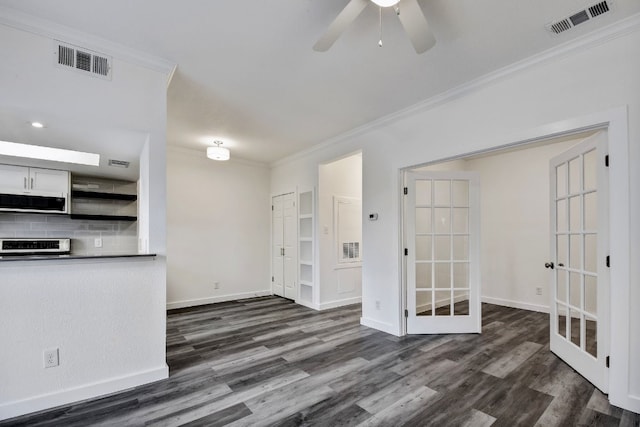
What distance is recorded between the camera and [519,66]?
2668mm

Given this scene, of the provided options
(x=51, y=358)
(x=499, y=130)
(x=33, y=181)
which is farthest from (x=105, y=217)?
(x=499, y=130)

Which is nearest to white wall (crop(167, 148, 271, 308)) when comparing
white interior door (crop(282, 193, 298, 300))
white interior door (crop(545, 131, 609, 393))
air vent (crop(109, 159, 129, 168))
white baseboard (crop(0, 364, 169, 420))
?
white interior door (crop(282, 193, 298, 300))

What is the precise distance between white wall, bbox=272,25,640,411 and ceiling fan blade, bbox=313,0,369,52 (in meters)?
1.81

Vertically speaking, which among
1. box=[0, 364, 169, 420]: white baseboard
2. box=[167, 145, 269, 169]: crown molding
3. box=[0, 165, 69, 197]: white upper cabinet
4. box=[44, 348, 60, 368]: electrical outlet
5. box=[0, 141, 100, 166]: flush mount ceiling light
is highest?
box=[167, 145, 269, 169]: crown molding

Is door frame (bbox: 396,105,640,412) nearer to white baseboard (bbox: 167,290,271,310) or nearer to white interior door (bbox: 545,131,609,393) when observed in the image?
white interior door (bbox: 545,131,609,393)

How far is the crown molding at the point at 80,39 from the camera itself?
2.06 m

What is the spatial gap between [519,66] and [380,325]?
10.4ft

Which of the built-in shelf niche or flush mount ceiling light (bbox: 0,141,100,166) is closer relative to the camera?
flush mount ceiling light (bbox: 0,141,100,166)

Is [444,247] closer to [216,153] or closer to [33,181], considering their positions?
[216,153]

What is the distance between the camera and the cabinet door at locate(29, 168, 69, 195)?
12.3 feet

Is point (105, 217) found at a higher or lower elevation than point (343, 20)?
lower

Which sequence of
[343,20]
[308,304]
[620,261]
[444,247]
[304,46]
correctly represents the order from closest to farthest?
1. [343,20]
2. [620,261]
3. [304,46]
4. [444,247]
5. [308,304]

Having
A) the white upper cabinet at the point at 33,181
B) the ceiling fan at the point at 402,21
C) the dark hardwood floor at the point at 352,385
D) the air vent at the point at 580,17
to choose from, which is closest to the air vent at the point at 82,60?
the ceiling fan at the point at 402,21

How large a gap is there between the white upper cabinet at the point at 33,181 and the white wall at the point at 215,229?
1.43 meters
